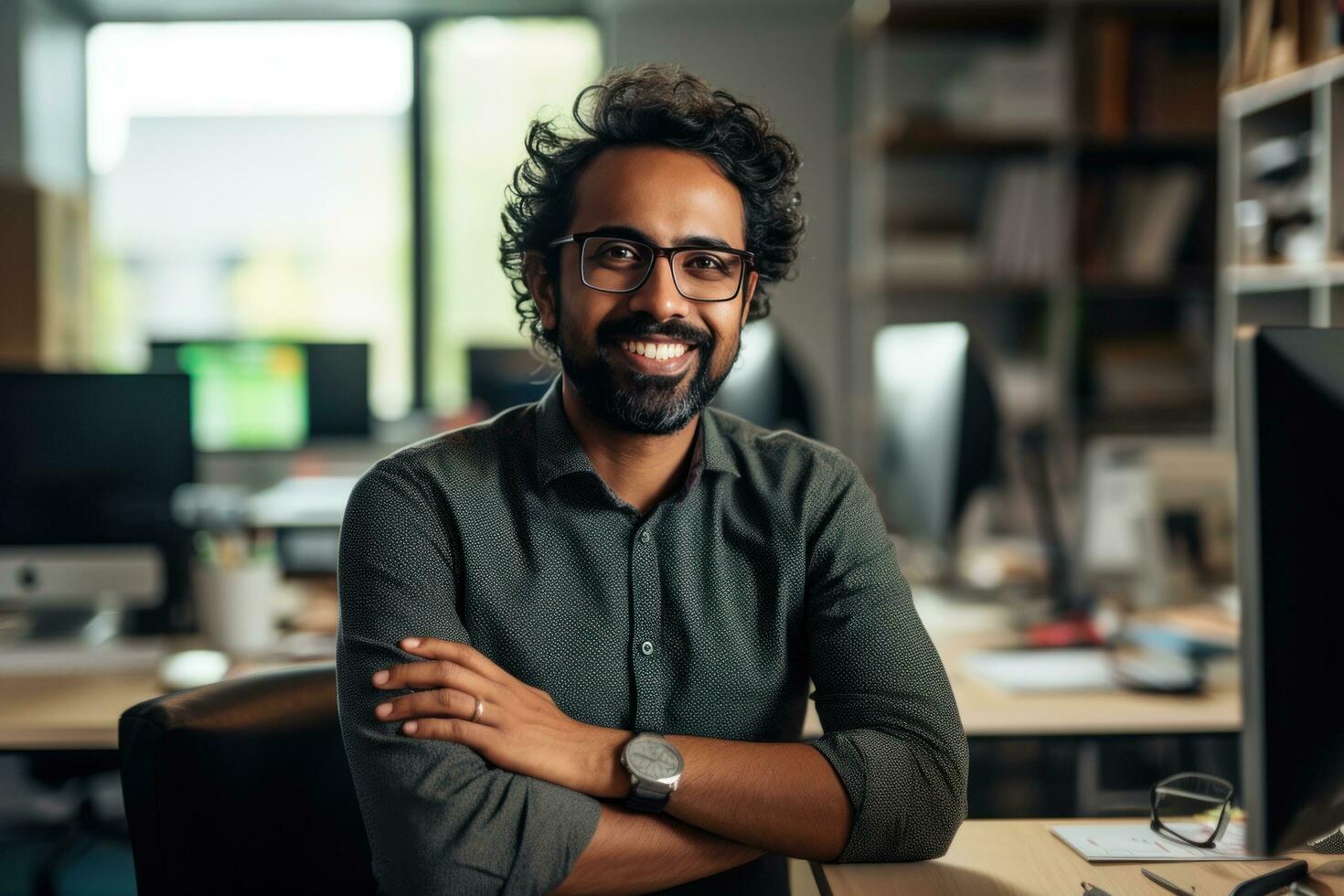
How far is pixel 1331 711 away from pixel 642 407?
0.75 meters

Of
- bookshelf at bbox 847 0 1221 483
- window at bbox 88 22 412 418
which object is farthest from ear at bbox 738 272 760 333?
window at bbox 88 22 412 418

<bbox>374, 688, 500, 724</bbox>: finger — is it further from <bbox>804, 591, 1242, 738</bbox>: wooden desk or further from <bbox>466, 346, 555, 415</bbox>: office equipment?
<bbox>466, 346, 555, 415</bbox>: office equipment

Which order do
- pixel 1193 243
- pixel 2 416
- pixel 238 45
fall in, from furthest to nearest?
pixel 238 45, pixel 1193 243, pixel 2 416

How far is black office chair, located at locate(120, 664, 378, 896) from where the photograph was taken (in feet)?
3.78

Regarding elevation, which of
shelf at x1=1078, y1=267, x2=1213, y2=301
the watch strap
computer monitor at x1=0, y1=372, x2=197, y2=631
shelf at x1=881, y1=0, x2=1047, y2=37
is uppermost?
shelf at x1=881, y1=0, x2=1047, y2=37

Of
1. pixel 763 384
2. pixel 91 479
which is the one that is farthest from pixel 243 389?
pixel 763 384

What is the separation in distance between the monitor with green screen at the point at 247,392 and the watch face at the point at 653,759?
122 inches

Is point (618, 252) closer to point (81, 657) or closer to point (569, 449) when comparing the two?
point (569, 449)

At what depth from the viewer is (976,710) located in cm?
173

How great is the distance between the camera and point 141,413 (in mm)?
2186

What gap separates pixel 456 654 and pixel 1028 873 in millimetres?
598

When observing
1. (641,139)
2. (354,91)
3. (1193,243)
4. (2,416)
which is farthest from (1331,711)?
(354,91)

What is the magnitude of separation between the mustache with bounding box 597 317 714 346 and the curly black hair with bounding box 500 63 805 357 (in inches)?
5.9

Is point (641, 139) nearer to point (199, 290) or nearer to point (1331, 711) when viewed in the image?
point (1331, 711)
